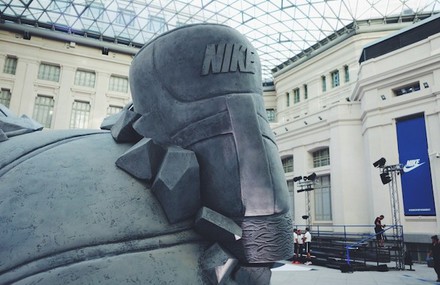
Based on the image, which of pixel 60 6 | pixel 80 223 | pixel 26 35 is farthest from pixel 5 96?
pixel 80 223

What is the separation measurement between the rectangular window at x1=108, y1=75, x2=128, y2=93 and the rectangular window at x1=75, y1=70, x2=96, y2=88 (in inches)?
68.4

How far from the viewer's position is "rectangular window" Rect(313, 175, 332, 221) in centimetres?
2130

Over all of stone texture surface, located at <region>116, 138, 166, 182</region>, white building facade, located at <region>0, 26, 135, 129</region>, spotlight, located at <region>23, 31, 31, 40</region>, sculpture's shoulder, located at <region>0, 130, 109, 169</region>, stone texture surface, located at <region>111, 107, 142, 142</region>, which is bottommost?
stone texture surface, located at <region>116, 138, 166, 182</region>

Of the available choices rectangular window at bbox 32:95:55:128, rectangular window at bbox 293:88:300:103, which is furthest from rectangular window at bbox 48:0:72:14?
rectangular window at bbox 293:88:300:103

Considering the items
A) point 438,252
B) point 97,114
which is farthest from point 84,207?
point 97,114

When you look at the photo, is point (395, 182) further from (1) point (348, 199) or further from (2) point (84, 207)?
(2) point (84, 207)

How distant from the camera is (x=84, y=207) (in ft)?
5.86

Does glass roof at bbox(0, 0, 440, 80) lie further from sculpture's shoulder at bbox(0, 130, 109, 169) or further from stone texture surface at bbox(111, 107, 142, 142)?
stone texture surface at bbox(111, 107, 142, 142)

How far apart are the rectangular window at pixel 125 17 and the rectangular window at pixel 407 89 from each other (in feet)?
82.2

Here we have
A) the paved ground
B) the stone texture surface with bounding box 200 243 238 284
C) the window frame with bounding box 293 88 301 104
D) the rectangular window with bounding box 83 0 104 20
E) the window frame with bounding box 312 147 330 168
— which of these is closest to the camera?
the stone texture surface with bounding box 200 243 238 284

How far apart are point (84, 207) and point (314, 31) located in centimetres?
3275

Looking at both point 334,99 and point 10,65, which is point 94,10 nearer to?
point 10,65

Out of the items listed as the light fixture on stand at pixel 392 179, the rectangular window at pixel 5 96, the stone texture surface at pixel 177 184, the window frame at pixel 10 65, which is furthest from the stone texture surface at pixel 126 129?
the window frame at pixel 10 65

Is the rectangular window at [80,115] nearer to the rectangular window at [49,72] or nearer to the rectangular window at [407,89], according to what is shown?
the rectangular window at [49,72]
